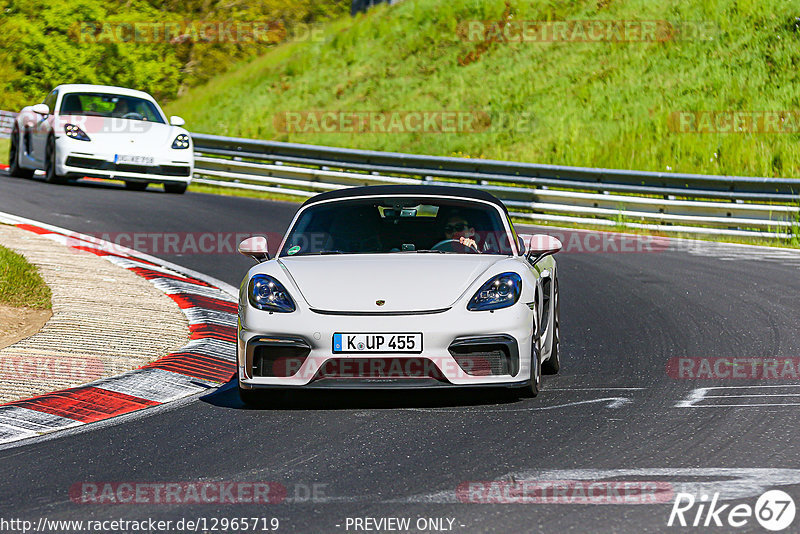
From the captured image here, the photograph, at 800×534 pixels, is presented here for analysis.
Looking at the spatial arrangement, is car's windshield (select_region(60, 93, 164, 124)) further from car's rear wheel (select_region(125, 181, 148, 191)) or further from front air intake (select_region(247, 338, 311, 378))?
front air intake (select_region(247, 338, 311, 378))

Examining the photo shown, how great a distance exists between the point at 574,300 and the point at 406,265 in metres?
4.60

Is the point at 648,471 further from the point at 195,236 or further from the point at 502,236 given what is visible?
the point at 195,236

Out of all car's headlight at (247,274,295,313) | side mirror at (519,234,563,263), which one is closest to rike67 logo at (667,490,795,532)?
car's headlight at (247,274,295,313)

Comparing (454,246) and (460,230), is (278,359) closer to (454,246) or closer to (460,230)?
(454,246)

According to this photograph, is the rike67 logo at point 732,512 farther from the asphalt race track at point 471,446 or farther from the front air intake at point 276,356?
the front air intake at point 276,356

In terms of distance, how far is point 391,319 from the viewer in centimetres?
666

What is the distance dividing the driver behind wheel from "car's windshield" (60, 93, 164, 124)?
39.5 feet

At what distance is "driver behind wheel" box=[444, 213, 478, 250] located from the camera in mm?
7914

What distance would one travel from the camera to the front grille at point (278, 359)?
22.2 ft

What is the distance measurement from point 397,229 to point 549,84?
2135 centimetres

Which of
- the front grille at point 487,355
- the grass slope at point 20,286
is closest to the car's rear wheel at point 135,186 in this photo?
the grass slope at point 20,286

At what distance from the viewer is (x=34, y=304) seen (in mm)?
10156

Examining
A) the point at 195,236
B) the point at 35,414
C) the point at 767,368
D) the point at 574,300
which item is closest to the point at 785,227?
the point at 574,300

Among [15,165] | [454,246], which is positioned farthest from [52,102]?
[454,246]
